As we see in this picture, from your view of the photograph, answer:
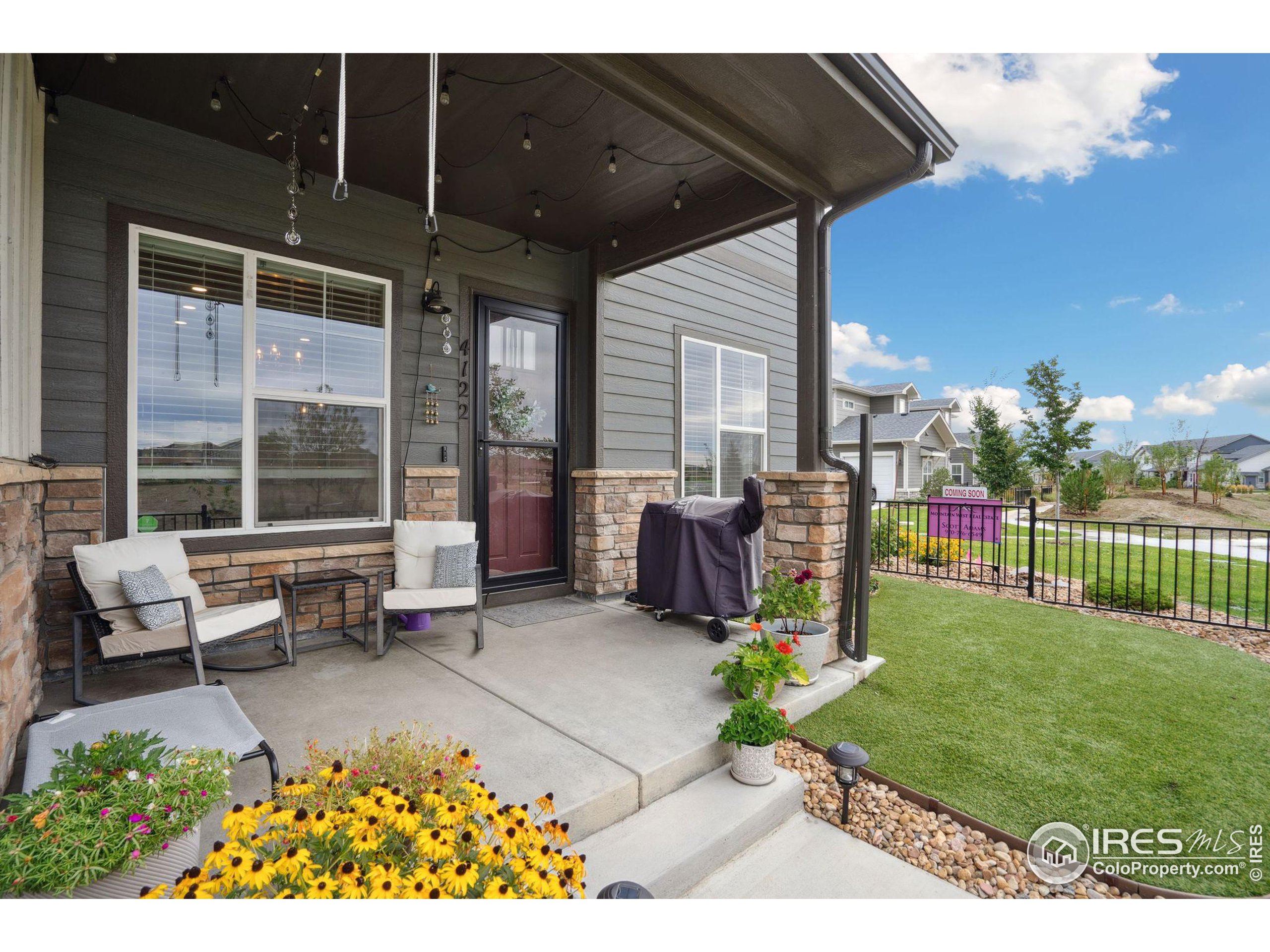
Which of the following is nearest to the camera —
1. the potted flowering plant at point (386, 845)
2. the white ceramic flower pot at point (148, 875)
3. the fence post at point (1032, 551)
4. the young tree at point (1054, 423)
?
the potted flowering plant at point (386, 845)

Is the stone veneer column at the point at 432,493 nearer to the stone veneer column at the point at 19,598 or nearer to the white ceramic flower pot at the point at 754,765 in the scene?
the stone veneer column at the point at 19,598

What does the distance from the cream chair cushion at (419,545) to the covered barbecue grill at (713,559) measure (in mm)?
1449

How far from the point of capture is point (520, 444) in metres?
4.80

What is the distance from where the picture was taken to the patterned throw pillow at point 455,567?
3742 mm

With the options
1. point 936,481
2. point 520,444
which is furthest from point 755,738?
point 936,481

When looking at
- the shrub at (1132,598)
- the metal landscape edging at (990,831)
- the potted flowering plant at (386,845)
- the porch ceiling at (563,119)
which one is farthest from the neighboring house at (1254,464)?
the potted flowering plant at (386,845)

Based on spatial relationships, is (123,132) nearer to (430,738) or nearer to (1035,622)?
(430,738)

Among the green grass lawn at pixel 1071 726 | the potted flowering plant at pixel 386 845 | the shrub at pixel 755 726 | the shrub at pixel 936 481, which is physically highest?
the shrub at pixel 936 481

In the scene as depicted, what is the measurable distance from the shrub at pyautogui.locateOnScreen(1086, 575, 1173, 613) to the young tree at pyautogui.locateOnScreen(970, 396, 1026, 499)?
6384 millimetres

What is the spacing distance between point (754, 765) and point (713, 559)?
178 centimetres

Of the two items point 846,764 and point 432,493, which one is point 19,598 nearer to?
point 432,493

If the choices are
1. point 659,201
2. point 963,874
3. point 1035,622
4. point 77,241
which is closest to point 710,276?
point 659,201

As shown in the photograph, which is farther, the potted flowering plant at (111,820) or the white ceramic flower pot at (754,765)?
the white ceramic flower pot at (754,765)

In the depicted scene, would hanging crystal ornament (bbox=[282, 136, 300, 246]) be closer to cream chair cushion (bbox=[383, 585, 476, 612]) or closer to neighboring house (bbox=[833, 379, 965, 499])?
cream chair cushion (bbox=[383, 585, 476, 612])
